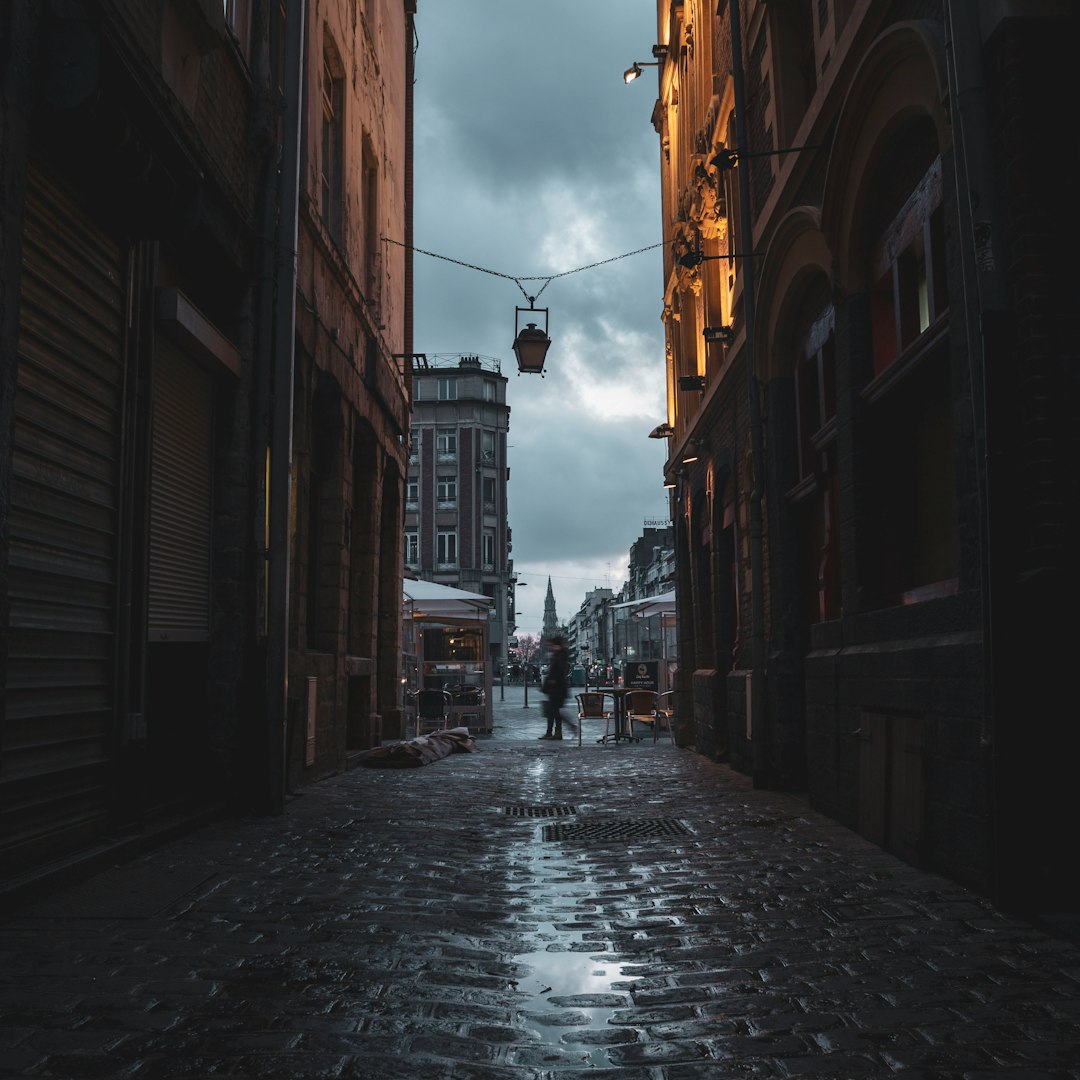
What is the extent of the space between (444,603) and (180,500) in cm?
1193

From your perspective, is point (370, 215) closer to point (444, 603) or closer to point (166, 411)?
point (444, 603)

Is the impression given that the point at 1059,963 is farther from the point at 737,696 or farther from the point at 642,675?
the point at 642,675

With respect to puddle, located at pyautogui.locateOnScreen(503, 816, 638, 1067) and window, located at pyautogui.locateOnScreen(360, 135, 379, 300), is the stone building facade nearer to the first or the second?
window, located at pyautogui.locateOnScreen(360, 135, 379, 300)

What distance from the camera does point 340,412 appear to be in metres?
12.9

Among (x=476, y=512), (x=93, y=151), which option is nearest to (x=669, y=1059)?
(x=93, y=151)

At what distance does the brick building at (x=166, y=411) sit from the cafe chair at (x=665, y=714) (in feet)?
27.9

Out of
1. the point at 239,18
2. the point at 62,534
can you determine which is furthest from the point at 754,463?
the point at 62,534

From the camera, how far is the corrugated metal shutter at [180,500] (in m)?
7.70

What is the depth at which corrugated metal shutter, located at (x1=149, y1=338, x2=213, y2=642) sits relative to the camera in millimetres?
7699

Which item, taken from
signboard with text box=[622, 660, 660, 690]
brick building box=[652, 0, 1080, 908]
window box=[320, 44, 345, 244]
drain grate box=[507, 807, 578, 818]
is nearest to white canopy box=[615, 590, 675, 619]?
signboard with text box=[622, 660, 660, 690]

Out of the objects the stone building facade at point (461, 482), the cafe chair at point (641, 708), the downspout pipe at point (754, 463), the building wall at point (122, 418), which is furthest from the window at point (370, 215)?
the stone building facade at point (461, 482)

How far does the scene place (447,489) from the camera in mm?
65188

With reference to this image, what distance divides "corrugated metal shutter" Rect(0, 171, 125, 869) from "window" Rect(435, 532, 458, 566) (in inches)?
2260

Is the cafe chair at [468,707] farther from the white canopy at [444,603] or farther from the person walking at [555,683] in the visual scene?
the white canopy at [444,603]
